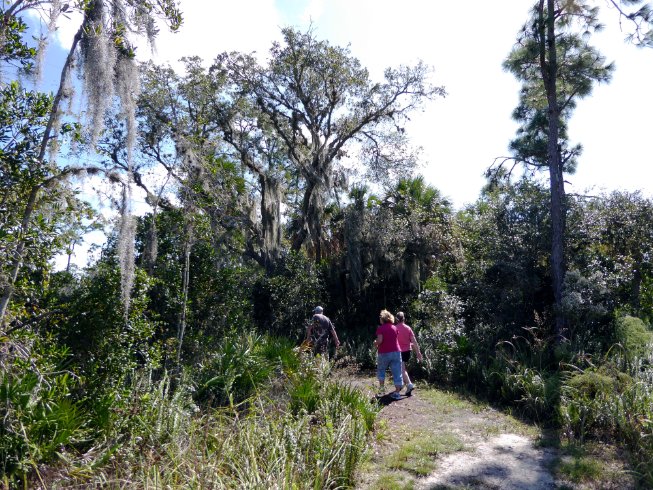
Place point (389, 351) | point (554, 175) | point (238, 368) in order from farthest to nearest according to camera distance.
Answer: point (554, 175), point (389, 351), point (238, 368)

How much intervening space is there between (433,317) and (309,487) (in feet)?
28.9

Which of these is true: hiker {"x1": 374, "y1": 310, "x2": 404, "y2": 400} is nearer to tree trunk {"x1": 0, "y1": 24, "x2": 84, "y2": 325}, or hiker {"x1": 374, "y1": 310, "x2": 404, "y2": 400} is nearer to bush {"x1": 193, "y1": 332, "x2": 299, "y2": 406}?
bush {"x1": 193, "y1": 332, "x2": 299, "y2": 406}

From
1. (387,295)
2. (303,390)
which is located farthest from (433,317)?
(303,390)

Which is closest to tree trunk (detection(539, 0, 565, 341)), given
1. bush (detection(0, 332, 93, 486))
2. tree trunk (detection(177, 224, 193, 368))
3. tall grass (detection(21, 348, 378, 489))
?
tall grass (detection(21, 348, 378, 489))

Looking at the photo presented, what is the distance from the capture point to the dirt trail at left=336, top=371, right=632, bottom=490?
6488 millimetres

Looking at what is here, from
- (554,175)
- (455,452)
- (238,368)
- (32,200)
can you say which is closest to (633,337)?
(554,175)

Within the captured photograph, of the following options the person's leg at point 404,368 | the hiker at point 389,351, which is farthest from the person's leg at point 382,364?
the person's leg at point 404,368

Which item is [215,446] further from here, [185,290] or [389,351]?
[389,351]

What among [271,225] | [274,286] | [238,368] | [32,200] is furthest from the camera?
[271,225]

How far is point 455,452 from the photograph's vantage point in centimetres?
736

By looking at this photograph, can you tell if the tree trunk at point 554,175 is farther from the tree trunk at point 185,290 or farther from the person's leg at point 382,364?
the tree trunk at point 185,290

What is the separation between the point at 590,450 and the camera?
739cm

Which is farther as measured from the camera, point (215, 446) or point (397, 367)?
point (397, 367)

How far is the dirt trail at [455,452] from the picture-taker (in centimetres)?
649
